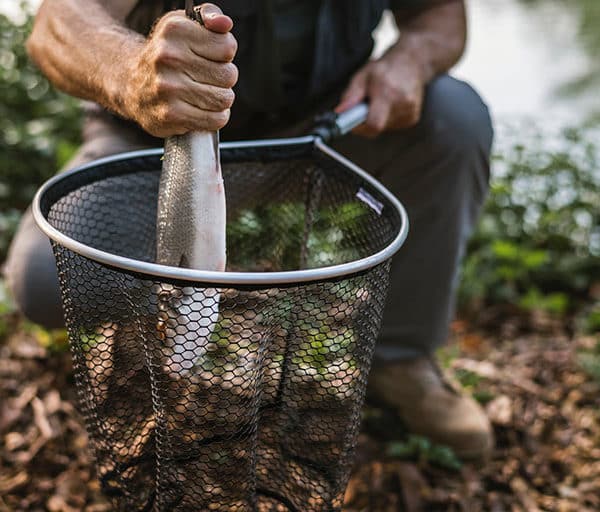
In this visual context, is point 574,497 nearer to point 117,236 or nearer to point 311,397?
point 311,397

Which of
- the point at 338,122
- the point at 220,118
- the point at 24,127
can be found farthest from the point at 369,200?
the point at 24,127

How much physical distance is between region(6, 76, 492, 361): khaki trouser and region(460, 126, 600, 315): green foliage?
0.66 metres

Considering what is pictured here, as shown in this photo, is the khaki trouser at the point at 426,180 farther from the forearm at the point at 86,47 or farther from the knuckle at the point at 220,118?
the knuckle at the point at 220,118

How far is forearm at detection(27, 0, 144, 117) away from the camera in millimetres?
1121

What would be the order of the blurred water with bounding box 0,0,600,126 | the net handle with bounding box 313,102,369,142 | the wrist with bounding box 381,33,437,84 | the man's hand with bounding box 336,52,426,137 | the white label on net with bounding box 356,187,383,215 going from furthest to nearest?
the blurred water with bounding box 0,0,600,126 < the wrist with bounding box 381,33,437,84 < the man's hand with bounding box 336,52,426,137 < the net handle with bounding box 313,102,369,142 < the white label on net with bounding box 356,187,383,215

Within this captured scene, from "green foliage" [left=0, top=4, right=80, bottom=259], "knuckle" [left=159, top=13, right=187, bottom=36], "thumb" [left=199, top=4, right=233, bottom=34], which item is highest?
"thumb" [left=199, top=4, right=233, bottom=34]

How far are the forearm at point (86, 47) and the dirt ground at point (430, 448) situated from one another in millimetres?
824

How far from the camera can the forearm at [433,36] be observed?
1.74m

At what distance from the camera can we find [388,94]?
5.16 ft

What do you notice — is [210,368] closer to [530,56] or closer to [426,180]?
[426,180]

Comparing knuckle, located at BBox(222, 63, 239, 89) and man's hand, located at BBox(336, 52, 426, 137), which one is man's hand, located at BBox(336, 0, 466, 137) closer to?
man's hand, located at BBox(336, 52, 426, 137)

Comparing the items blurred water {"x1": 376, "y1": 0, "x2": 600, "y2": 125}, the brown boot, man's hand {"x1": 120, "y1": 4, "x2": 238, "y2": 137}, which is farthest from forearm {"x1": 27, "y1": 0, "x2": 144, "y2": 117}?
blurred water {"x1": 376, "y1": 0, "x2": 600, "y2": 125}

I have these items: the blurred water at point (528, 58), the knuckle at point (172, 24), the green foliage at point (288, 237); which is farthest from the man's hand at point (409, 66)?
the blurred water at point (528, 58)

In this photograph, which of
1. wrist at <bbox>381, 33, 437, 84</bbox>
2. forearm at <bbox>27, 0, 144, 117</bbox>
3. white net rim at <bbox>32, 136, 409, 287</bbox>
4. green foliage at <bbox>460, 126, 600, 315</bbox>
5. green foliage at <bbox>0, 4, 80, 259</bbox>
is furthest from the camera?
green foliage at <bbox>0, 4, 80, 259</bbox>
